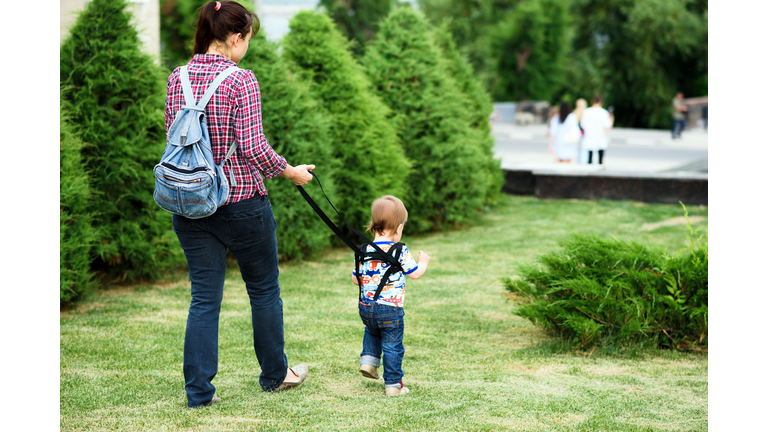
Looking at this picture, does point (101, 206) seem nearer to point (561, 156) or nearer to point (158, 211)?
point (158, 211)

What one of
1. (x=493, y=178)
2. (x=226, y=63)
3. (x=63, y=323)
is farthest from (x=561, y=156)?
(x=226, y=63)

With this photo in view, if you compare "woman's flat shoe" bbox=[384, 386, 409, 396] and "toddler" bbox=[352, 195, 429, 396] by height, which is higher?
"toddler" bbox=[352, 195, 429, 396]

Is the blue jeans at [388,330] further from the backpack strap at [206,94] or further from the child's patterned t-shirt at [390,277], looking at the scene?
the backpack strap at [206,94]

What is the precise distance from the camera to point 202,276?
3.39 metres

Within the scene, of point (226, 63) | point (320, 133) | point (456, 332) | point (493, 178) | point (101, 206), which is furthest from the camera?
point (493, 178)

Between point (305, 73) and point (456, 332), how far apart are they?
161 inches

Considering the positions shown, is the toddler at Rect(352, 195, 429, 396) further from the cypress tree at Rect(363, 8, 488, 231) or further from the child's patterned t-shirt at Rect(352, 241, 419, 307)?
the cypress tree at Rect(363, 8, 488, 231)

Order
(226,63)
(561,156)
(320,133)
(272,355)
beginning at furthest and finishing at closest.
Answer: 1. (561,156)
2. (320,133)
3. (272,355)
4. (226,63)

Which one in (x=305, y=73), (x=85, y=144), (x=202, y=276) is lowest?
(x=202, y=276)

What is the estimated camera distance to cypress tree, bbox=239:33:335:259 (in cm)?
726

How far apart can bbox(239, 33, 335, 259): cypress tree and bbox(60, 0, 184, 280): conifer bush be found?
4.00ft

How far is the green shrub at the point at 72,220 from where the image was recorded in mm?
5375

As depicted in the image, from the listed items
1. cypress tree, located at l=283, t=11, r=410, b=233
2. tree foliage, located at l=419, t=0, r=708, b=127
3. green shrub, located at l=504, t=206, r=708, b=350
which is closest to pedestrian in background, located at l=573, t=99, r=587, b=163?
cypress tree, located at l=283, t=11, r=410, b=233

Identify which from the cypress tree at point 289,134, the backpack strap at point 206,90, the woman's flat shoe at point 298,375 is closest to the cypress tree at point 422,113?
the cypress tree at point 289,134
